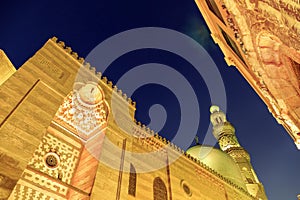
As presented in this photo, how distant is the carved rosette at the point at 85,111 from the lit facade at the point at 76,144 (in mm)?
33

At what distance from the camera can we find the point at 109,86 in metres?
8.98

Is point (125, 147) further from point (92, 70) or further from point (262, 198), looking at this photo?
point (262, 198)

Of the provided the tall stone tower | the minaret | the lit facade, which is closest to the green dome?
the minaret

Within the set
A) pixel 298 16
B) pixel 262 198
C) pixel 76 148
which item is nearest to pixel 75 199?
pixel 76 148

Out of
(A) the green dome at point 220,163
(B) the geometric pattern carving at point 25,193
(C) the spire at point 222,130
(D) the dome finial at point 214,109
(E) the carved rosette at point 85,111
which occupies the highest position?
(D) the dome finial at point 214,109

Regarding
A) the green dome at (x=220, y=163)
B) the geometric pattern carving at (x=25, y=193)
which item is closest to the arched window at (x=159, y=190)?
→ the geometric pattern carving at (x=25, y=193)

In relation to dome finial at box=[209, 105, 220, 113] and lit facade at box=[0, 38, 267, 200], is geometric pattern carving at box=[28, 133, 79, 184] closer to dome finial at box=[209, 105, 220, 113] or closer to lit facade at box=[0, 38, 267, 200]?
lit facade at box=[0, 38, 267, 200]

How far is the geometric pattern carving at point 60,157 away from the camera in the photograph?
21.2ft

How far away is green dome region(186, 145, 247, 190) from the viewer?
17364mm

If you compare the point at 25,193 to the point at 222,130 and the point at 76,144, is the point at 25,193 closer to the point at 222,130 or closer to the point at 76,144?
the point at 76,144

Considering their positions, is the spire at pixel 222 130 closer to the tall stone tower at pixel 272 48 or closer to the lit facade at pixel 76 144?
the lit facade at pixel 76 144

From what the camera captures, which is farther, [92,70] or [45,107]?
[92,70]

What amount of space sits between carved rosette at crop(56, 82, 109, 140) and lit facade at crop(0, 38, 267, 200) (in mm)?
33

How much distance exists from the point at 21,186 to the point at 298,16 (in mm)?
6835
